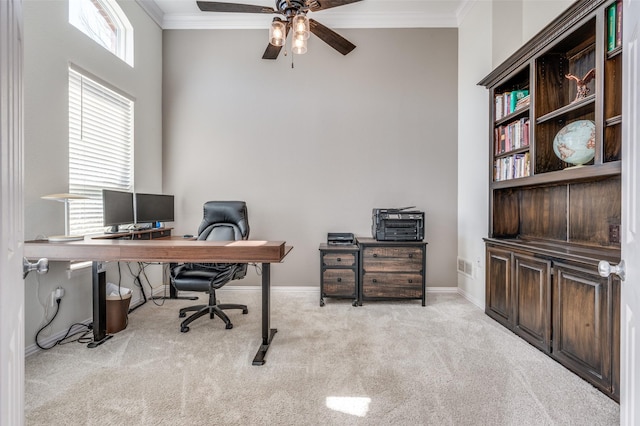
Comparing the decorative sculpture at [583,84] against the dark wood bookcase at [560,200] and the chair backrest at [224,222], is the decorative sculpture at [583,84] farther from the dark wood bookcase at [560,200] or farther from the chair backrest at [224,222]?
the chair backrest at [224,222]

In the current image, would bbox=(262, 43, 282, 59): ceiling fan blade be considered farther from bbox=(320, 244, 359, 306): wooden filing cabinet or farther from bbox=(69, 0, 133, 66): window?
bbox=(320, 244, 359, 306): wooden filing cabinet

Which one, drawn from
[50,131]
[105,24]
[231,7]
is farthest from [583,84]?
[105,24]

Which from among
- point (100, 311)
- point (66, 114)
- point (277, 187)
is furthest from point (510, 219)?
point (66, 114)

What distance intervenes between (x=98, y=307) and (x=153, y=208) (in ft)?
3.87

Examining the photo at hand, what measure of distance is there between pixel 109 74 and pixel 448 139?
3.75m

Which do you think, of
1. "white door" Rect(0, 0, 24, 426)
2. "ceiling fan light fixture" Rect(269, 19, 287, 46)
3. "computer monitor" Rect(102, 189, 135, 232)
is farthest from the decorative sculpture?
"computer monitor" Rect(102, 189, 135, 232)

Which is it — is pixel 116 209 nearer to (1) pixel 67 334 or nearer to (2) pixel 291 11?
(1) pixel 67 334

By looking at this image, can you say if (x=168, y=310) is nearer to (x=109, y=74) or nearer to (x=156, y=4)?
(x=109, y=74)

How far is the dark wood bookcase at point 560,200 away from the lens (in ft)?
5.97

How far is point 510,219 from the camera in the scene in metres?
2.92

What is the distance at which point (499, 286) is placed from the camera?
277 cm

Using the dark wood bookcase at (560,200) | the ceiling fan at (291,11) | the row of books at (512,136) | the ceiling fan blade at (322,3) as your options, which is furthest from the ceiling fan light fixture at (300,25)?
the row of books at (512,136)

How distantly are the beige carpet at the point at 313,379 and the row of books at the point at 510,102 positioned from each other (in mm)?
1961

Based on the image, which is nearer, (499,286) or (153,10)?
(499,286)
